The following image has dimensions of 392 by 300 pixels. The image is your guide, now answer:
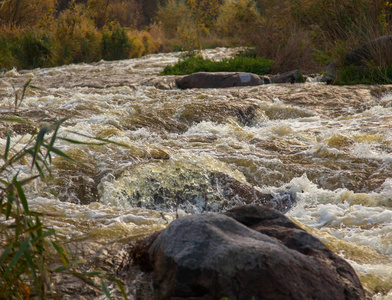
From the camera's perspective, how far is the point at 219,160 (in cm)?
518

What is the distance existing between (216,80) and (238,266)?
27.5 feet

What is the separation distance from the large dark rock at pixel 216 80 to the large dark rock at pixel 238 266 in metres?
7.79

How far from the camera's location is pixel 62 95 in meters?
8.48

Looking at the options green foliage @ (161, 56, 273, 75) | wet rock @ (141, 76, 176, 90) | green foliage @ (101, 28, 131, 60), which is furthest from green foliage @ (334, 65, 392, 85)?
green foliage @ (101, 28, 131, 60)

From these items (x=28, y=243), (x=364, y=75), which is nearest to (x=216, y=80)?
(x=364, y=75)

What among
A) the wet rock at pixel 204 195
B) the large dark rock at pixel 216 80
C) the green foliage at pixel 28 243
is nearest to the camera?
the green foliage at pixel 28 243

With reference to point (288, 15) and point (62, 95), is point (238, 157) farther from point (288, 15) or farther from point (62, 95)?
point (288, 15)

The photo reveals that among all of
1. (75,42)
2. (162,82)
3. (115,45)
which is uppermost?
(162,82)

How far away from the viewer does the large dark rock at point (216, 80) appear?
1000 cm

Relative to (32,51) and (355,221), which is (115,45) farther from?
(355,221)

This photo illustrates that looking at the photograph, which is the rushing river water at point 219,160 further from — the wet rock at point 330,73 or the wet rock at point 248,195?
the wet rock at point 330,73

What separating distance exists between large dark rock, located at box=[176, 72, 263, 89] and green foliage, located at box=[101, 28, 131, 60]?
311 inches

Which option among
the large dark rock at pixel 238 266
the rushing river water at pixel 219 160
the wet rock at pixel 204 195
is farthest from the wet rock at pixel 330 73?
the large dark rock at pixel 238 266

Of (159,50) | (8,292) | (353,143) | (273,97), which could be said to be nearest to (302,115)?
(273,97)
